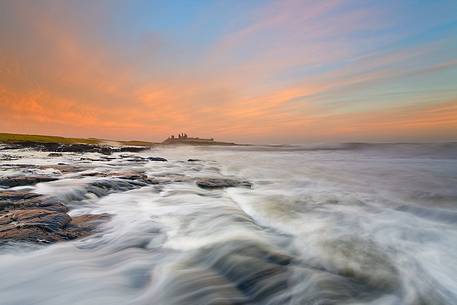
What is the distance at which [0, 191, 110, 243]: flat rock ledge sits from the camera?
425 centimetres

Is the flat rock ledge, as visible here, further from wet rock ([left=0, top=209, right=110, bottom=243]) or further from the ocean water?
the ocean water

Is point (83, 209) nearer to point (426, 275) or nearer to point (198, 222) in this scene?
point (198, 222)

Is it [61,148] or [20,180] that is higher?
[61,148]

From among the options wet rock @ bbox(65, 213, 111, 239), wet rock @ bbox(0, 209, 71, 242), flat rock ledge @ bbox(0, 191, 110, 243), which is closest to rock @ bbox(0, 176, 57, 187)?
flat rock ledge @ bbox(0, 191, 110, 243)

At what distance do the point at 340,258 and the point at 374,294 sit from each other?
0.82 m

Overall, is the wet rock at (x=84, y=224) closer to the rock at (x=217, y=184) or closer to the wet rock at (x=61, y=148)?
the rock at (x=217, y=184)

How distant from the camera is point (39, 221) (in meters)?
4.59

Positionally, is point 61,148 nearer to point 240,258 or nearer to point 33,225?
point 33,225

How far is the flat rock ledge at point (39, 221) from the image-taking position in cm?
425

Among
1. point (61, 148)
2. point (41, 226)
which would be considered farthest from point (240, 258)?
point (61, 148)

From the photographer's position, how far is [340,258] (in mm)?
3949

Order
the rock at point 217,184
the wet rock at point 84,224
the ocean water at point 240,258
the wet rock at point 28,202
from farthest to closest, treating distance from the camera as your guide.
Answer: the rock at point 217,184 < the wet rock at point 28,202 < the wet rock at point 84,224 < the ocean water at point 240,258

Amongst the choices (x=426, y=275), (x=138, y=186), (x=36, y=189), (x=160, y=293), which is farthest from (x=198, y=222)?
(x=36, y=189)

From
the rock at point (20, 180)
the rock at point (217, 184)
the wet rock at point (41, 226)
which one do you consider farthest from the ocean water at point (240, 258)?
the rock at point (217, 184)
